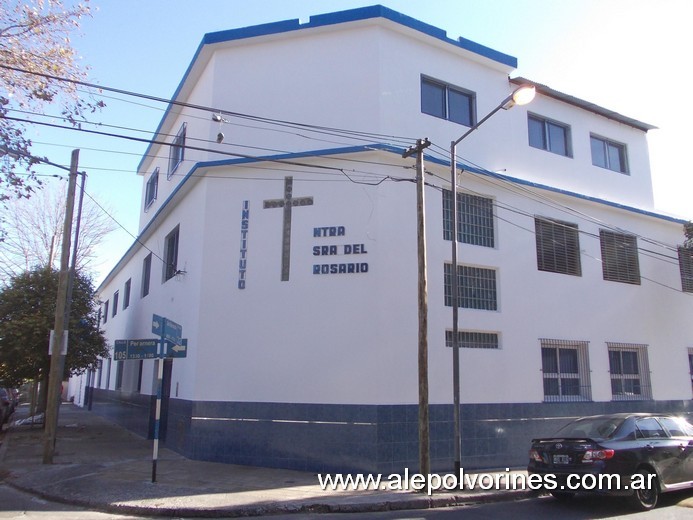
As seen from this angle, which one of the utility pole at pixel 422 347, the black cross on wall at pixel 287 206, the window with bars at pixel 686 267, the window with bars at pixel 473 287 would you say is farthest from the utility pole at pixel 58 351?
the window with bars at pixel 686 267

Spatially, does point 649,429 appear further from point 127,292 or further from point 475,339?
point 127,292

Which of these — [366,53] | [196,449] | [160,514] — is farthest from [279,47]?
[160,514]

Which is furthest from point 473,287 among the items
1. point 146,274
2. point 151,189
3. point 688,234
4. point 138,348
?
point 151,189

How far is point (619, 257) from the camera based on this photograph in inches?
706

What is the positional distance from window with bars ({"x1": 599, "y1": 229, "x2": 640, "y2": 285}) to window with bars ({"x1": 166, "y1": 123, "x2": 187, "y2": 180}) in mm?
13218

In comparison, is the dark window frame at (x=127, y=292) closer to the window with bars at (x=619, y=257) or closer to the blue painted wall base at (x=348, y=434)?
the blue painted wall base at (x=348, y=434)

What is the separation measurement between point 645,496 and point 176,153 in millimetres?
15737

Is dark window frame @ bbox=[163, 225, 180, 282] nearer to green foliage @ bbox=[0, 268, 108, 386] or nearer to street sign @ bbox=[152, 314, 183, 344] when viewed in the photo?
green foliage @ bbox=[0, 268, 108, 386]

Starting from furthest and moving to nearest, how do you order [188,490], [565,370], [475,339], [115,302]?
[115,302]
[565,370]
[475,339]
[188,490]

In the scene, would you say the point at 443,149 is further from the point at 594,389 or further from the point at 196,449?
the point at 196,449

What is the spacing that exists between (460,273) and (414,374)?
9.79 feet

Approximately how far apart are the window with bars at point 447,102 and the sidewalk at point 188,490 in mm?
9434

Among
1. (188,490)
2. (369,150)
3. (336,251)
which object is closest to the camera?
(188,490)

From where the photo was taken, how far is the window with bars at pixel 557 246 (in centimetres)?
1606
